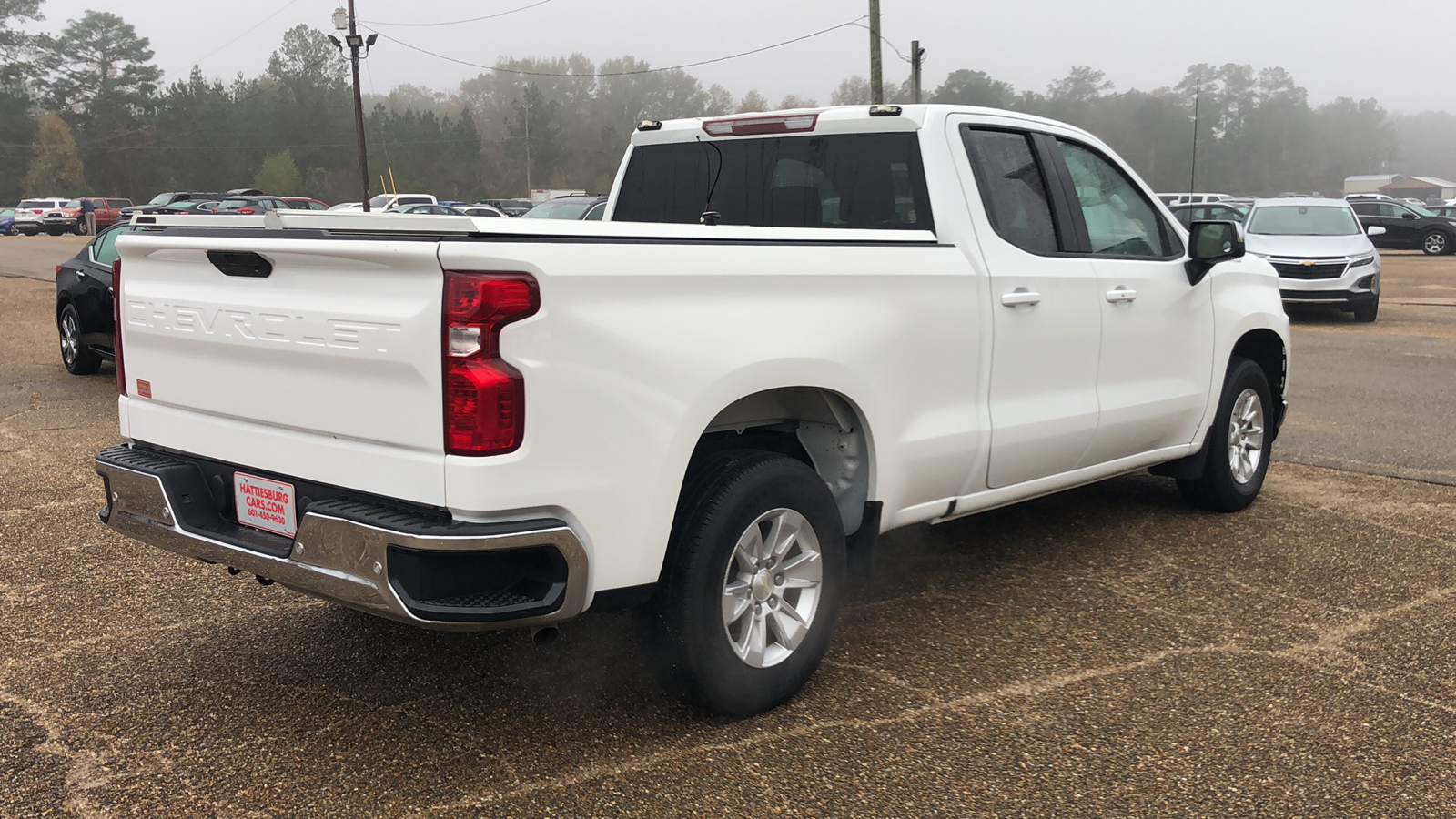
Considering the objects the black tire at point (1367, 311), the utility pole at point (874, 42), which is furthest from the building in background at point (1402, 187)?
the black tire at point (1367, 311)

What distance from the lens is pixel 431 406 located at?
283cm

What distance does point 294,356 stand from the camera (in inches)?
123

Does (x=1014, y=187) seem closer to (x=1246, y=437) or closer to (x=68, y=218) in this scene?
(x=1246, y=437)

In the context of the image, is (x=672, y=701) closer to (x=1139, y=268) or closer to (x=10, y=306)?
(x=1139, y=268)

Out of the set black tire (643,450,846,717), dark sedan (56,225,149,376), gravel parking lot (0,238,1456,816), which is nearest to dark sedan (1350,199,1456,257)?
gravel parking lot (0,238,1456,816)

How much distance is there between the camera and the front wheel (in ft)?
102

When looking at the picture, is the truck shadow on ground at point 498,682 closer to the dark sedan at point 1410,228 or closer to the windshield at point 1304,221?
the windshield at point 1304,221

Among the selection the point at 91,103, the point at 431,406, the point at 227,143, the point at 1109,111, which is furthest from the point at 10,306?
the point at 1109,111

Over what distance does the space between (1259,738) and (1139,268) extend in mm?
2148

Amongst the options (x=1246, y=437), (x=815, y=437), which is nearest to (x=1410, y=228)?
(x=1246, y=437)

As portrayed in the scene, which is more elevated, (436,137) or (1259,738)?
(436,137)

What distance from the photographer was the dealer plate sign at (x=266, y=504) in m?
3.21

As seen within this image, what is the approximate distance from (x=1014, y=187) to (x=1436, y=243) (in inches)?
1277

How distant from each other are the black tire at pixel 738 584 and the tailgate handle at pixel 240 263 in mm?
1277
